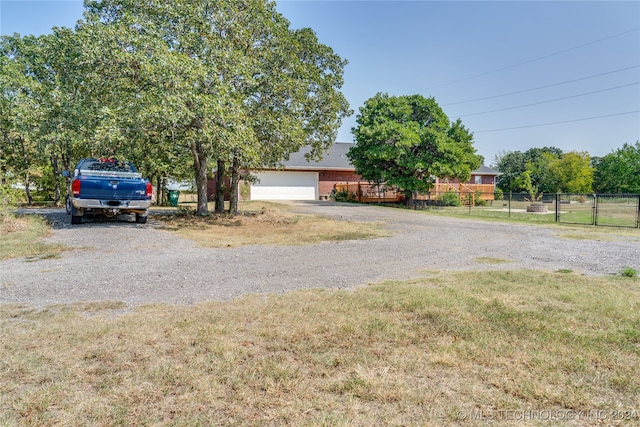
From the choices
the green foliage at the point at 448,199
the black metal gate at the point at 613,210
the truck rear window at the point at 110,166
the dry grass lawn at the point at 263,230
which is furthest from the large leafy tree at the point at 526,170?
the truck rear window at the point at 110,166

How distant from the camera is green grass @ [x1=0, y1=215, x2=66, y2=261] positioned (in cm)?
723

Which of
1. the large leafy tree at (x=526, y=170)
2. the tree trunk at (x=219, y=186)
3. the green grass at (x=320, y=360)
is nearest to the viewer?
the green grass at (x=320, y=360)

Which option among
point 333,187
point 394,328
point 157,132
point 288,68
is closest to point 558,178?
point 333,187

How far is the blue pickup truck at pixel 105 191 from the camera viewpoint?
10.1 m

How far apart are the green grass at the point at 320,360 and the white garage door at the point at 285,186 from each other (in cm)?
2548

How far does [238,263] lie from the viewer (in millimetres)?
6957

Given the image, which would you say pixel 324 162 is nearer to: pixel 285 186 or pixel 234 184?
pixel 285 186

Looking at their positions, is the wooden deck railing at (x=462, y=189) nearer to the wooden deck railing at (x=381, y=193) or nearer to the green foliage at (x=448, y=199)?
the wooden deck railing at (x=381, y=193)

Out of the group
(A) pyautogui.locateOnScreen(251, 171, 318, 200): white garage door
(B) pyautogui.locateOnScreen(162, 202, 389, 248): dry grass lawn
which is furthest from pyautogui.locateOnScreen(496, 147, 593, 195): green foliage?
(B) pyautogui.locateOnScreen(162, 202, 389, 248): dry grass lawn

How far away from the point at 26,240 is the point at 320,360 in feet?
27.6

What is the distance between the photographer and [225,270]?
637cm

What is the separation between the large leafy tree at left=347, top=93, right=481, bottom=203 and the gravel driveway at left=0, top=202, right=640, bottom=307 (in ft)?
35.7

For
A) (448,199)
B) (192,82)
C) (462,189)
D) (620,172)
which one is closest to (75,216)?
(192,82)

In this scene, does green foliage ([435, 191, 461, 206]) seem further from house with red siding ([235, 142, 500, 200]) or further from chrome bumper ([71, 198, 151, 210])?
chrome bumper ([71, 198, 151, 210])
